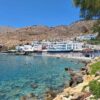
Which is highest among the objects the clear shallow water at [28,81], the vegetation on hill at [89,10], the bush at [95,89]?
the vegetation on hill at [89,10]

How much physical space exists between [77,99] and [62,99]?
2.45 meters

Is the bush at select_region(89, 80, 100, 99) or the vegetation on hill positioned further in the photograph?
the vegetation on hill

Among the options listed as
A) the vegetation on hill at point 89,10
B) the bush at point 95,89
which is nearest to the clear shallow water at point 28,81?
the vegetation on hill at point 89,10

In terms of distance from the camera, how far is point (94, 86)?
1984cm

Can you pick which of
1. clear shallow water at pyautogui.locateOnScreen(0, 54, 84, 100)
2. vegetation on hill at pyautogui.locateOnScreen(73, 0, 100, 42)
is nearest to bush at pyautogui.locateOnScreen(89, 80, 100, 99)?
clear shallow water at pyautogui.locateOnScreen(0, 54, 84, 100)

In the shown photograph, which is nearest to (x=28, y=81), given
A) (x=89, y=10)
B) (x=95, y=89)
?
(x=89, y=10)

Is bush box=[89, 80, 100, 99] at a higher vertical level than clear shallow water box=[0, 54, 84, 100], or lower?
higher

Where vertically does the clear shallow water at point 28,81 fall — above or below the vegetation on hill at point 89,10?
below

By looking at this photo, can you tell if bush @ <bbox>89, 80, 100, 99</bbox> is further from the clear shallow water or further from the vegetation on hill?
the vegetation on hill

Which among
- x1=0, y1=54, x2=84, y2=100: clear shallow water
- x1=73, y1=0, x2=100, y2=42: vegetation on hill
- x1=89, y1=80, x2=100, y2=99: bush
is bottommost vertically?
x1=0, y1=54, x2=84, y2=100: clear shallow water

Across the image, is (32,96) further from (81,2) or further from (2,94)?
(81,2)

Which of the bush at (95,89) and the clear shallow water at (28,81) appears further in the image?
the clear shallow water at (28,81)

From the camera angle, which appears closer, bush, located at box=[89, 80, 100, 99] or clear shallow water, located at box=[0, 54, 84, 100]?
bush, located at box=[89, 80, 100, 99]

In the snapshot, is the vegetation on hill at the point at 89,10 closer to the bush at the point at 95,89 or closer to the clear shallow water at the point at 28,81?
the clear shallow water at the point at 28,81
